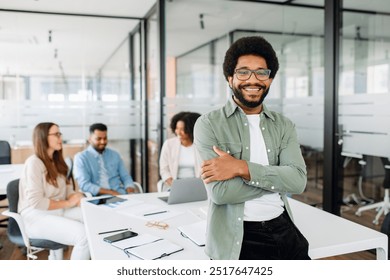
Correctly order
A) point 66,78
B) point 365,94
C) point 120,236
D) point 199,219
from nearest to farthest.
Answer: point 120,236
point 199,219
point 365,94
point 66,78

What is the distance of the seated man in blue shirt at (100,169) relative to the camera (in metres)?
3.30

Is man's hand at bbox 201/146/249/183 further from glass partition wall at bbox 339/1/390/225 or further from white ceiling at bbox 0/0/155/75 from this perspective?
white ceiling at bbox 0/0/155/75

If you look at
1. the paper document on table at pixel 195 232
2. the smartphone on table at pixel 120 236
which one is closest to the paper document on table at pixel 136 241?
the smartphone on table at pixel 120 236

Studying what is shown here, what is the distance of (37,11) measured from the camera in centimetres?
446

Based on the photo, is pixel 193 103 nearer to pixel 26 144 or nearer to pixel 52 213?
pixel 26 144

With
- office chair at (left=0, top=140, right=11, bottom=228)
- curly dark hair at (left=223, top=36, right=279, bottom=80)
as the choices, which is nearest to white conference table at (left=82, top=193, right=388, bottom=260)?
curly dark hair at (left=223, top=36, right=279, bottom=80)

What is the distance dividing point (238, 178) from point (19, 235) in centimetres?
170

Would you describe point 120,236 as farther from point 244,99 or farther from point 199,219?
point 244,99

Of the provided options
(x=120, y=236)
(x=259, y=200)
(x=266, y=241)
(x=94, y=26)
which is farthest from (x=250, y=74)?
(x=94, y=26)

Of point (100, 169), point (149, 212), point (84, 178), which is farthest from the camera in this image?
point (100, 169)

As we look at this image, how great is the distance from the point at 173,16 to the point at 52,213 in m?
2.86

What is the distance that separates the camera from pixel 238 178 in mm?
1388

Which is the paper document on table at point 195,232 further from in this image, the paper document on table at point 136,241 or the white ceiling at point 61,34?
the white ceiling at point 61,34

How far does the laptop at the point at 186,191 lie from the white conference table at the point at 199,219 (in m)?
0.06
